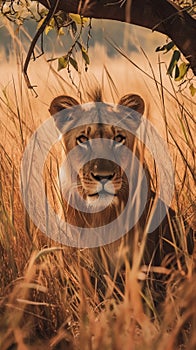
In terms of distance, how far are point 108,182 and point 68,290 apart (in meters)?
0.53

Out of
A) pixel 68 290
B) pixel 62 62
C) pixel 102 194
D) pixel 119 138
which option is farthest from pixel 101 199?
pixel 62 62

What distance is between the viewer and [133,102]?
3.73 metres

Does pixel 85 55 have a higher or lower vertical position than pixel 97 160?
higher

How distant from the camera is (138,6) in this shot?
3457mm

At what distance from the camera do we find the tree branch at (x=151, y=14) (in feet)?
11.2

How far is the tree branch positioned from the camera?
11.2ft

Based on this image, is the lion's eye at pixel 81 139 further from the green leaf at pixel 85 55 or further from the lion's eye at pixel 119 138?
the green leaf at pixel 85 55

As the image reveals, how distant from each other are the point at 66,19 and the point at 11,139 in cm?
70

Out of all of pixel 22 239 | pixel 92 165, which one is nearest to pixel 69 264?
pixel 22 239

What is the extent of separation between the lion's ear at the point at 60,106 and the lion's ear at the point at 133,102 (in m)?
0.23

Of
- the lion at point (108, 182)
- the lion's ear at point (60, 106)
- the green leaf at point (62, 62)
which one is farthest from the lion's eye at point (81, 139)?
the green leaf at point (62, 62)

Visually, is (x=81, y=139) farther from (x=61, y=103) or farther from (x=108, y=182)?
(x=108, y=182)

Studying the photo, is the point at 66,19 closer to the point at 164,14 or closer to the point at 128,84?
the point at 128,84

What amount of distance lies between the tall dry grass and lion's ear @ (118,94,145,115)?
46 mm
